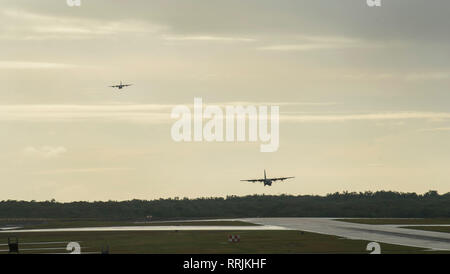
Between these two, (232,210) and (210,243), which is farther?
(232,210)

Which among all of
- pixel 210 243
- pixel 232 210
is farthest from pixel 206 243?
pixel 232 210

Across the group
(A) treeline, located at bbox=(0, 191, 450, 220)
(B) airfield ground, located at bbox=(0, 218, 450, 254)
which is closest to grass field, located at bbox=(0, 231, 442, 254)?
(B) airfield ground, located at bbox=(0, 218, 450, 254)

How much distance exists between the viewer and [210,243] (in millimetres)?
71688

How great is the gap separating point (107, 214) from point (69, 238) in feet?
309

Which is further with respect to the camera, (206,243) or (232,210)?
(232,210)

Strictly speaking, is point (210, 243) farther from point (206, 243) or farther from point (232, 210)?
point (232, 210)

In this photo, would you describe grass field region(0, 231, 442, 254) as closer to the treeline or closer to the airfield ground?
the airfield ground

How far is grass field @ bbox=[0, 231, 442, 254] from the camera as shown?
64.4 metres

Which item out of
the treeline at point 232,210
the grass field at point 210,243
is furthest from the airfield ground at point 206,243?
the treeline at point 232,210

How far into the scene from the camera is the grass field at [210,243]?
64438 mm

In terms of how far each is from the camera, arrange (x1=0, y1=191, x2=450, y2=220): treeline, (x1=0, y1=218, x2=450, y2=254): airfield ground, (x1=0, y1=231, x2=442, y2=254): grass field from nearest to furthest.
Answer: (x1=0, y1=218, x2=450, y2=254): airfield ground → (x1=0, y1=231, x2=442, y2=254): grass field → (x1=0, y1=191, x2=450, y2=220): treeline
